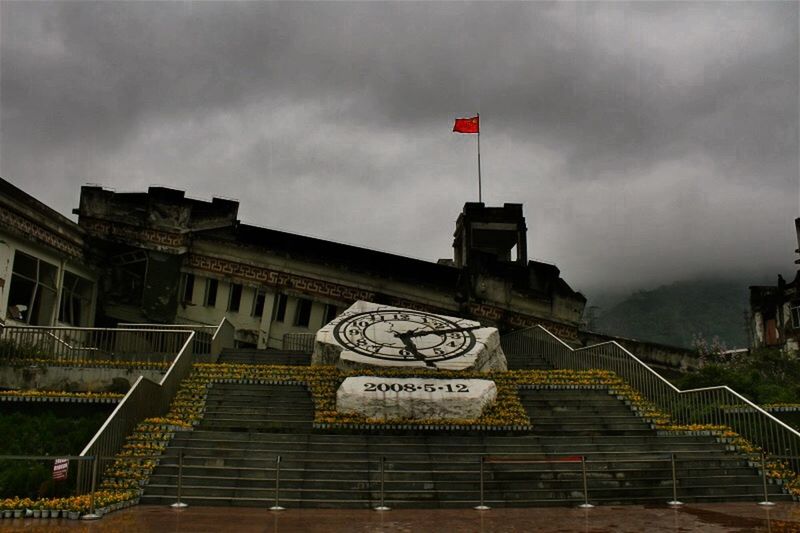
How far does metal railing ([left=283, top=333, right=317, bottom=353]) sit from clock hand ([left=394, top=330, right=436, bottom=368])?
6148 millimetres

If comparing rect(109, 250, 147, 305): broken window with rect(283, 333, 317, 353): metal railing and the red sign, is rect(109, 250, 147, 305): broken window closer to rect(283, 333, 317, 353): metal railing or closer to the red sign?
rect(283, 333, 317, 353): metal railing

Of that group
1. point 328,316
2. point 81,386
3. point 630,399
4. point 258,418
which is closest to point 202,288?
point 328,316

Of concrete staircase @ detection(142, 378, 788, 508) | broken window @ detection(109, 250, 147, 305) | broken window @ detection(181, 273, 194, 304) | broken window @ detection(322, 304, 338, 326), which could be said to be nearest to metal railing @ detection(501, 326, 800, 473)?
concrete staircase @ detection(142, 378, 788, 508)

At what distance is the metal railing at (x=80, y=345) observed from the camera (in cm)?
1845

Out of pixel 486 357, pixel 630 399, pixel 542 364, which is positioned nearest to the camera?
pixel 630 399

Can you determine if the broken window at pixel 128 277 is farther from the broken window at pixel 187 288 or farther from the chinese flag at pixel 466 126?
the chinese flag at pixel 466 126

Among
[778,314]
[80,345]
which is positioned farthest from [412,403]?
[778,314]

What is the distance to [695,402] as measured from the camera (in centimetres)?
1659

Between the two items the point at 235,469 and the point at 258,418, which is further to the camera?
the point at 258,418

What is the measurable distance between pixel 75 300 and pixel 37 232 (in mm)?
4182

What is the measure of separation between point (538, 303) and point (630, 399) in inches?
481

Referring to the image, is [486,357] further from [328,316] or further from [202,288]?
[202,288]

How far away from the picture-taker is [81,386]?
715 inches

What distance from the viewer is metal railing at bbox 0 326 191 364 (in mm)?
18453
